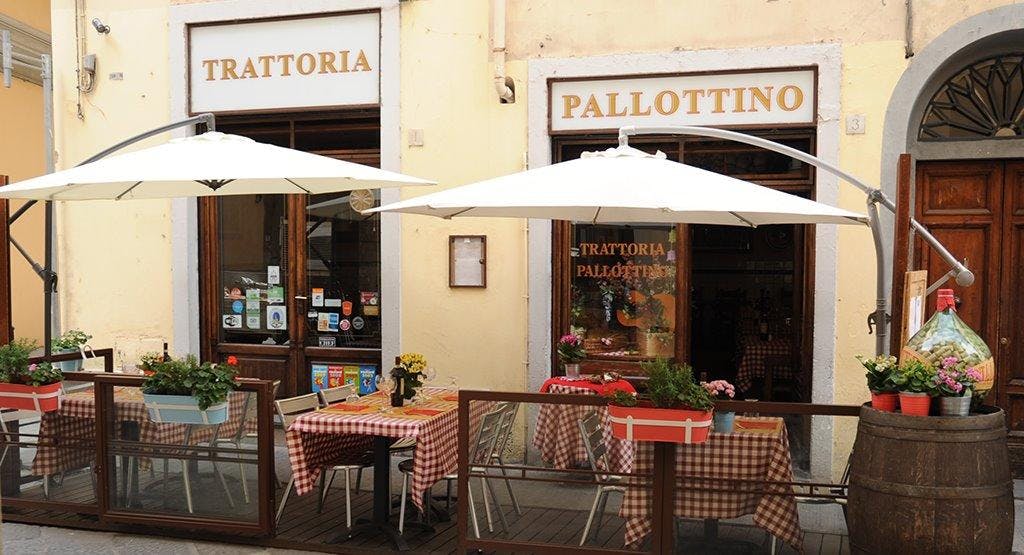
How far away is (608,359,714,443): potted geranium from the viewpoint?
14.5 ft

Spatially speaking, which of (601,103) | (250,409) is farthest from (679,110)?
(250,409)

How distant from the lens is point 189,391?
512 cm

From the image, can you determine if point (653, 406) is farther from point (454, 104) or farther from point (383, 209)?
point (454, 104)

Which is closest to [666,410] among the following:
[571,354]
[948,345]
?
[948,345]

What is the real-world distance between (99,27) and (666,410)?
20.0ft

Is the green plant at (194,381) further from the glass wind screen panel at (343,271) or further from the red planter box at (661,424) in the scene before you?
the glass wind screen panel at (343,271)

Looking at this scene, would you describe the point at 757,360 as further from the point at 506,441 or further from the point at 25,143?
the point at 25,143

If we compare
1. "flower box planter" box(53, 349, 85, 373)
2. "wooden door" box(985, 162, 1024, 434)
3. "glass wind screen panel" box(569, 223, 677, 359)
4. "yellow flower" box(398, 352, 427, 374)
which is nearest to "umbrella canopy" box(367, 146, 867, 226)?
"yellow flower" box(398, 352, 427, 374)

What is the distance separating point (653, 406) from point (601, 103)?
3187mm

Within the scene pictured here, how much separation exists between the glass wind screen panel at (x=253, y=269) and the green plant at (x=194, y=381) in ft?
9.01

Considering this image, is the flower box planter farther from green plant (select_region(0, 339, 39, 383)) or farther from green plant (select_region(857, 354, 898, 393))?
green plant (select_region(857, 354, 898, 393))

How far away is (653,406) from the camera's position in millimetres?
Result: 4461

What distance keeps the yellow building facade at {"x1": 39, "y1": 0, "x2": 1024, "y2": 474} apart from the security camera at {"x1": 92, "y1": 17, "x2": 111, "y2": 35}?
0.23 feet

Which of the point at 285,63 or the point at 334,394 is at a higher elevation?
the point at 285,63
